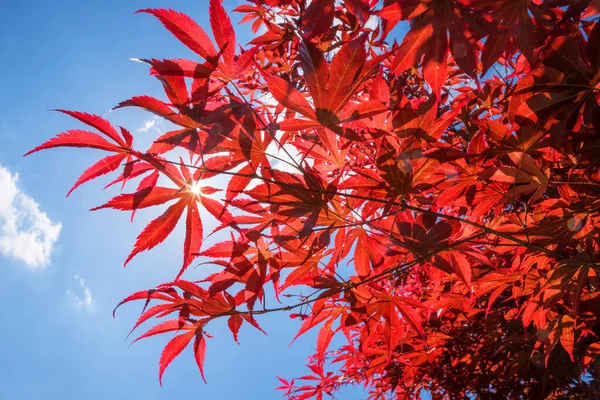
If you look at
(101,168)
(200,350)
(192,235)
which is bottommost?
(200,350)

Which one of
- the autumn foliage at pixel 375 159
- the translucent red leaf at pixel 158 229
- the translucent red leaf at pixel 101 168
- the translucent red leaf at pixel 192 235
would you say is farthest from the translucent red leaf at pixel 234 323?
the translucent red leaf at pixel 101 168

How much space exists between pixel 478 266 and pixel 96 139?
1708mm

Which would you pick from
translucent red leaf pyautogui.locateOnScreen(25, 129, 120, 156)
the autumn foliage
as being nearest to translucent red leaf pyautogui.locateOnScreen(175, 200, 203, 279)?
the autumn foliage

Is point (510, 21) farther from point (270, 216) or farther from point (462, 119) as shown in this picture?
point (270, 216)

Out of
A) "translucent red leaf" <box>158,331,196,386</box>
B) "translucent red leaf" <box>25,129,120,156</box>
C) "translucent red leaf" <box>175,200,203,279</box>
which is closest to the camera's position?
"translucent red leaf" <box>25,129,120,156</box>

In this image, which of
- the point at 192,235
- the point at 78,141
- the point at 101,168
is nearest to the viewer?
the point at 78,141

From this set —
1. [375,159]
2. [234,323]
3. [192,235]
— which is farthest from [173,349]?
[375,159]

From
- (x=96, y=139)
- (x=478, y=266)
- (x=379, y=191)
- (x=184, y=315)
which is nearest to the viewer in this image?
(x=96, y=139)

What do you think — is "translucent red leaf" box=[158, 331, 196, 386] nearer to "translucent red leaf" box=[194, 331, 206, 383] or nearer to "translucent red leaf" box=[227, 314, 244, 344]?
"translucent red leaf" box=[194, 331, 206, 383]

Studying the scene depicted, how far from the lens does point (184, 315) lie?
1.15m

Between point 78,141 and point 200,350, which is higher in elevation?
point 78,141

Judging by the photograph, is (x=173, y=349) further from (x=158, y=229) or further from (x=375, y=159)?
(x=375, y=159)

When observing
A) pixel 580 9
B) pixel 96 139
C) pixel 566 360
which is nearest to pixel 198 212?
pixel 96 139

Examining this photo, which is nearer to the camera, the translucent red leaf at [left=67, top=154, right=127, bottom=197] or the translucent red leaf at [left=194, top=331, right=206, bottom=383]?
the translucent red leaf at [left=67, top=154, right=127, bottom=197]
